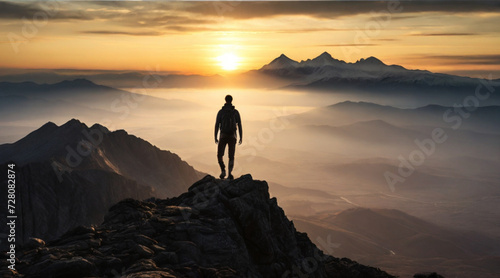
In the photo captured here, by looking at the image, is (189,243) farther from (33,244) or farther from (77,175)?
(77,175)

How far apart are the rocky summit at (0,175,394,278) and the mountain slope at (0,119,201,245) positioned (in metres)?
93.3

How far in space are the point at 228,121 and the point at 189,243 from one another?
9212 millimetres

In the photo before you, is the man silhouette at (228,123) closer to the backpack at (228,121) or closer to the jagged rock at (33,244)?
the backpack at (228,121)

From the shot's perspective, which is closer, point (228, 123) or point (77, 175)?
point (228, 123)

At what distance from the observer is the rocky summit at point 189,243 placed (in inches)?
802

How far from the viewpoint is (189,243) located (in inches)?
922

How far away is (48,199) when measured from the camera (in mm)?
122500

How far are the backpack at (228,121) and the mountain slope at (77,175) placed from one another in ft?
306

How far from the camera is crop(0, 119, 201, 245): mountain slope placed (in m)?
119

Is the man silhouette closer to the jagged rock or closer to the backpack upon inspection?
the backpack

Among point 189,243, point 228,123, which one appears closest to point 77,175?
point 228,123

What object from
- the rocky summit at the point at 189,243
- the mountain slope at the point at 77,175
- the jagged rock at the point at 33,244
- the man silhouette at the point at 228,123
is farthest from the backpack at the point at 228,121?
the mountain slope at the point at 77,175

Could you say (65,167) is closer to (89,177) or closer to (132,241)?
(89,177)

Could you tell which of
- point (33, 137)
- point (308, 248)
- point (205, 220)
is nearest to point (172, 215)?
point (205, 220)
